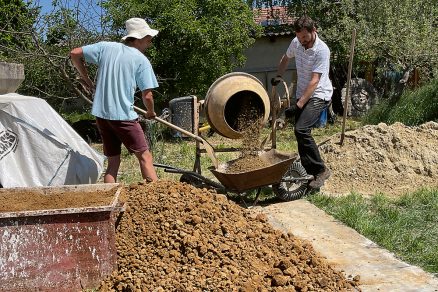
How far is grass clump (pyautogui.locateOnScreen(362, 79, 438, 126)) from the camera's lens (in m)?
13.4

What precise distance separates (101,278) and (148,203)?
2.85 feet

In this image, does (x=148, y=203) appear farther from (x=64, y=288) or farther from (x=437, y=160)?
(x=437, y=160)

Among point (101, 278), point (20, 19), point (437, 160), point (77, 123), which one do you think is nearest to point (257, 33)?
point (77, 123)

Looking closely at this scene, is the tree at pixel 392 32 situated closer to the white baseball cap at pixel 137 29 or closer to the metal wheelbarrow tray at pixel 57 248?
the white baseball cap at pixel 137 29

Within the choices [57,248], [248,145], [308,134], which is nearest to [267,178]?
[248,145]

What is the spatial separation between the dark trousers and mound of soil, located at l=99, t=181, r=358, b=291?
2203mm

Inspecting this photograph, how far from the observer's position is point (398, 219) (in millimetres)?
6121

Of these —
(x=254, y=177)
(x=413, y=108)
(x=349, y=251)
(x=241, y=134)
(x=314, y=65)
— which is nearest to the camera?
(x=349, y=251)

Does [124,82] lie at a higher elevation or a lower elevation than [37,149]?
higher

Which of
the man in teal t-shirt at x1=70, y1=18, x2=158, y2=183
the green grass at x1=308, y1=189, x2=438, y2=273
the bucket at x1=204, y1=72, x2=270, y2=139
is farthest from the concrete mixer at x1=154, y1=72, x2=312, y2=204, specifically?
the man in teal t-shirt at x1=70, y1=18, x2=158, y2=183

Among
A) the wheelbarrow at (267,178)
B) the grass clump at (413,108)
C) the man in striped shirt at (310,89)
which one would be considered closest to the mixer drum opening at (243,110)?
the man in striped shirt at (310,89)

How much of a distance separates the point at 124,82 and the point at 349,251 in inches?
104

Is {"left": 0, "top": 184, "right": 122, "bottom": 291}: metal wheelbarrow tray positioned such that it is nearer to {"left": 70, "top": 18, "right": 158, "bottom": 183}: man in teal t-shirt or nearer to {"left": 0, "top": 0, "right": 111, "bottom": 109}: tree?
{"left": 70, "top": 18, "right": 158, "bottom": 183}: man in teal t-shirt

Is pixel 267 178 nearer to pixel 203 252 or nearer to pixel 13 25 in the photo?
pixel 203 252
